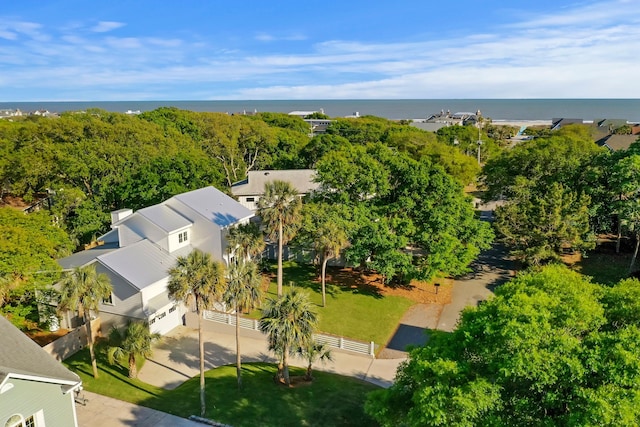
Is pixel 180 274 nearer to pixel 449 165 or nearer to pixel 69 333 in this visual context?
pixel 69 333

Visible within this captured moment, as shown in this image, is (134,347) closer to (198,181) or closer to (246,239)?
(246,239)

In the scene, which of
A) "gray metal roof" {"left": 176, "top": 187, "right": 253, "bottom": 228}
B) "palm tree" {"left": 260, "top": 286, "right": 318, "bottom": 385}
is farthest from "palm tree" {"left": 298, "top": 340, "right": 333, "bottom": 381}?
"gray metal roof" {"left": 176, "top": 187, "right": 253, "bottom": 228}

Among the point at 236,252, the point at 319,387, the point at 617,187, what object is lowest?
the point at 319,387

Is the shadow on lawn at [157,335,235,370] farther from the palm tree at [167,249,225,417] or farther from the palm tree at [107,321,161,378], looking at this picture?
the palm tree at [167,249,225,417]

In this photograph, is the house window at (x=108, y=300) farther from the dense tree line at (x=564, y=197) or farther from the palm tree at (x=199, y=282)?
the dense tree line at (x=564, y=197)

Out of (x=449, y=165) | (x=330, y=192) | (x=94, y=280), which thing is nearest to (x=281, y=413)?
(x=94, y=280)

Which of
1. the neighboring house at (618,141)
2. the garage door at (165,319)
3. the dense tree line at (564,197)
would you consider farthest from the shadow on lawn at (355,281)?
the neighboring house at (618,141)
